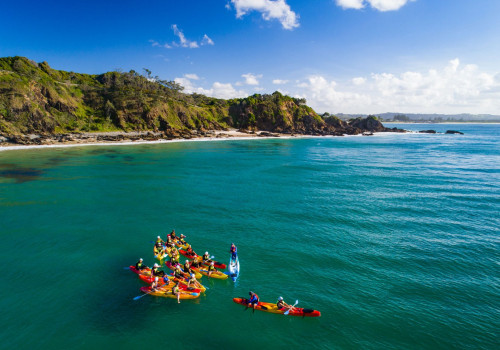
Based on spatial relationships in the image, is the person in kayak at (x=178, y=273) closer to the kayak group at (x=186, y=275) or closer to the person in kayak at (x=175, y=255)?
the kayak group at (x=186, y=275)

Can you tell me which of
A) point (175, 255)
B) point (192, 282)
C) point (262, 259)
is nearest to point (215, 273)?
point (192, 282)

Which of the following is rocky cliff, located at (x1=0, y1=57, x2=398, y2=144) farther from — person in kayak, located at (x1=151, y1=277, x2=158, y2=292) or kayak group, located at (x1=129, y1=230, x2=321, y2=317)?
person in kayak, located at (x1=151, y1=277, x2=158, y2=292)

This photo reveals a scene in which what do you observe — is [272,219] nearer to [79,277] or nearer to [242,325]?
[242,325]

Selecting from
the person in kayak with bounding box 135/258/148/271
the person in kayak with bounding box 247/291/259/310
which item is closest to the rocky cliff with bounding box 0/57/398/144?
the person in kayak with bounding box 135/258/148/271

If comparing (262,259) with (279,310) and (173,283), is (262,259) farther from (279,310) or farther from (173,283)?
(173,283)

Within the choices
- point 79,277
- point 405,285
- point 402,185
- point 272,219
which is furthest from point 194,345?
point 402,185
